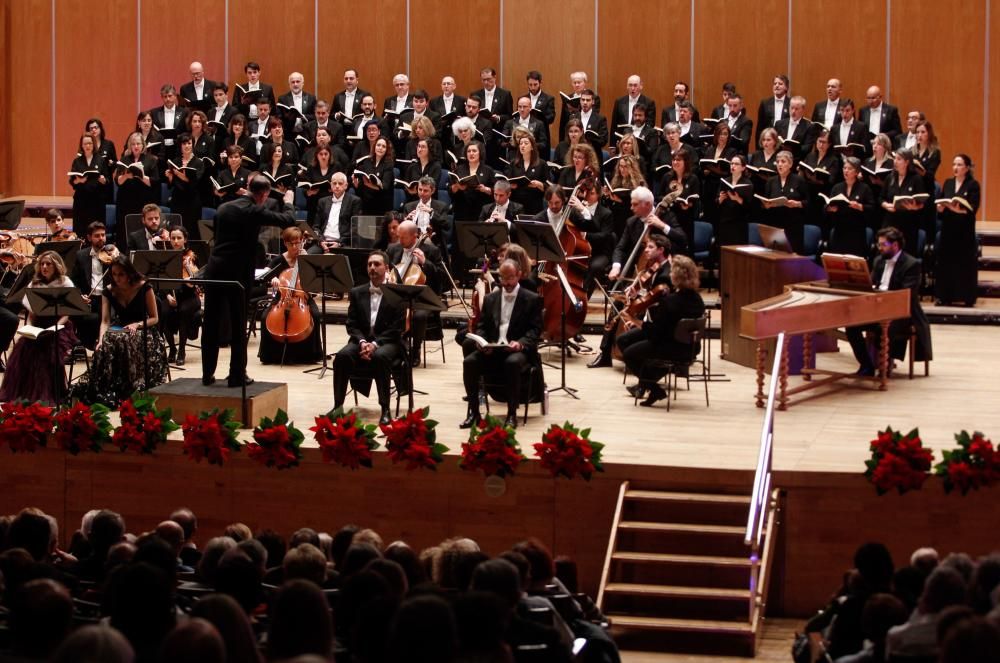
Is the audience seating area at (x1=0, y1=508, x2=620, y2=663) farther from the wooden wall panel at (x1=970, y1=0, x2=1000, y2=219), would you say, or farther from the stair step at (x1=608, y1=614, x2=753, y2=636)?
the wooden wall panel at (x1=970, y1=0, x2=1000, y2=219)

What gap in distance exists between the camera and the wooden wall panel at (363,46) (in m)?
16.6

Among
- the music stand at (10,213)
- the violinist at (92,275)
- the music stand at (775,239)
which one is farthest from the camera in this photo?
the music stand at (10,213)

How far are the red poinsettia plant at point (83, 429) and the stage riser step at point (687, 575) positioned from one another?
2966 mm

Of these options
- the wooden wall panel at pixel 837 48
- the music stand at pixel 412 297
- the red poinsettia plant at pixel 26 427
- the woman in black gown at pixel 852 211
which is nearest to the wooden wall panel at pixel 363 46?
the wooden wall panel at pixel 837 48

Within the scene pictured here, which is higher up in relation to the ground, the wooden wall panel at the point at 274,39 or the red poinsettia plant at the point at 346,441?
the wooden wall panel at the point at 274,39

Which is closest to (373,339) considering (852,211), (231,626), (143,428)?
(143,428)

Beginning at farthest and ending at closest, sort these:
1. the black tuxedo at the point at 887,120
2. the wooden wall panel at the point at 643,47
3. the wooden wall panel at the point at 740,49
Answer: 1. the wooden wall panel at the point at 643,47
2. the wooden wall panel at the point at 740,49
3. the black tuxedo at the point at 887,120

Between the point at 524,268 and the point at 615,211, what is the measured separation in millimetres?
3867

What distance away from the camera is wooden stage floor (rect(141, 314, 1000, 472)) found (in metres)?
8.20

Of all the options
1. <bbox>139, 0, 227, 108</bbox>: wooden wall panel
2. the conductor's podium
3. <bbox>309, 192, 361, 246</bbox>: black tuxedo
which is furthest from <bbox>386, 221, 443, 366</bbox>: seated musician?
<bbox>139, 0, 227, 108</bbox>: wooden wall panel

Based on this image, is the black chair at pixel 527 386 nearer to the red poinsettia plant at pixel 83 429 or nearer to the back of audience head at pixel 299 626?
the red poinsettia plant at pixel 83 429

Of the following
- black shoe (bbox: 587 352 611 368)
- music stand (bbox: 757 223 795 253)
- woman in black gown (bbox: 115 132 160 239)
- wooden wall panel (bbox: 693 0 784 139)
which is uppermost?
wooden wall panel (bbox: 693 0 784 139)

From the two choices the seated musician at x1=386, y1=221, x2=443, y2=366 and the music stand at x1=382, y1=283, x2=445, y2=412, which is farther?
the seated musician at x1=386, y1=221, x2=443, y2=366

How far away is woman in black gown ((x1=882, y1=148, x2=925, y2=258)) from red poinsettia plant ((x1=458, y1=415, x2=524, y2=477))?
553cm
